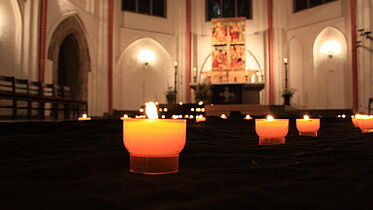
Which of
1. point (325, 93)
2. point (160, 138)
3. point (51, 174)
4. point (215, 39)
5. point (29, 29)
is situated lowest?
point (51, 174)

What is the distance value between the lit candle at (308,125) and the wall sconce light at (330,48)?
482 inches

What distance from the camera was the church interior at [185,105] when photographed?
0.95 metres

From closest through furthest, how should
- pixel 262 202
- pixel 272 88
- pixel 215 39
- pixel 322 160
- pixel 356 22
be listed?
1. pixel 262 202
2. pixel 322 160
3. pixel 356 22
4. pixel 215 39
5. pixel 272 88

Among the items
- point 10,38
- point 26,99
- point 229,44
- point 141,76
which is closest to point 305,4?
point 229,44

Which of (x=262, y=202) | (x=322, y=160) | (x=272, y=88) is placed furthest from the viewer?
(x=272, y=88)

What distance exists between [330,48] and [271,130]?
1321cm

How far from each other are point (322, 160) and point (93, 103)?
40.3 feet

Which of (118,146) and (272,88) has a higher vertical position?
(272,88)

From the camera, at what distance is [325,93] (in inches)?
548

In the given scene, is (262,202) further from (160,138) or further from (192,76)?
(192,76)

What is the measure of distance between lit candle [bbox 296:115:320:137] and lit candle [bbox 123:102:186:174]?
1.86 metres

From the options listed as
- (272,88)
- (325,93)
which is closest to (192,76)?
(272,88)

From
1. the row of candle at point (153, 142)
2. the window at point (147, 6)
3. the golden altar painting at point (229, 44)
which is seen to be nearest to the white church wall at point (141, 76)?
the window at point (147, 6)

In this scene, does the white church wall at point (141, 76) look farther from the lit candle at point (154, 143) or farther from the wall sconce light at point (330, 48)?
the lit candle at point (154, 143)
